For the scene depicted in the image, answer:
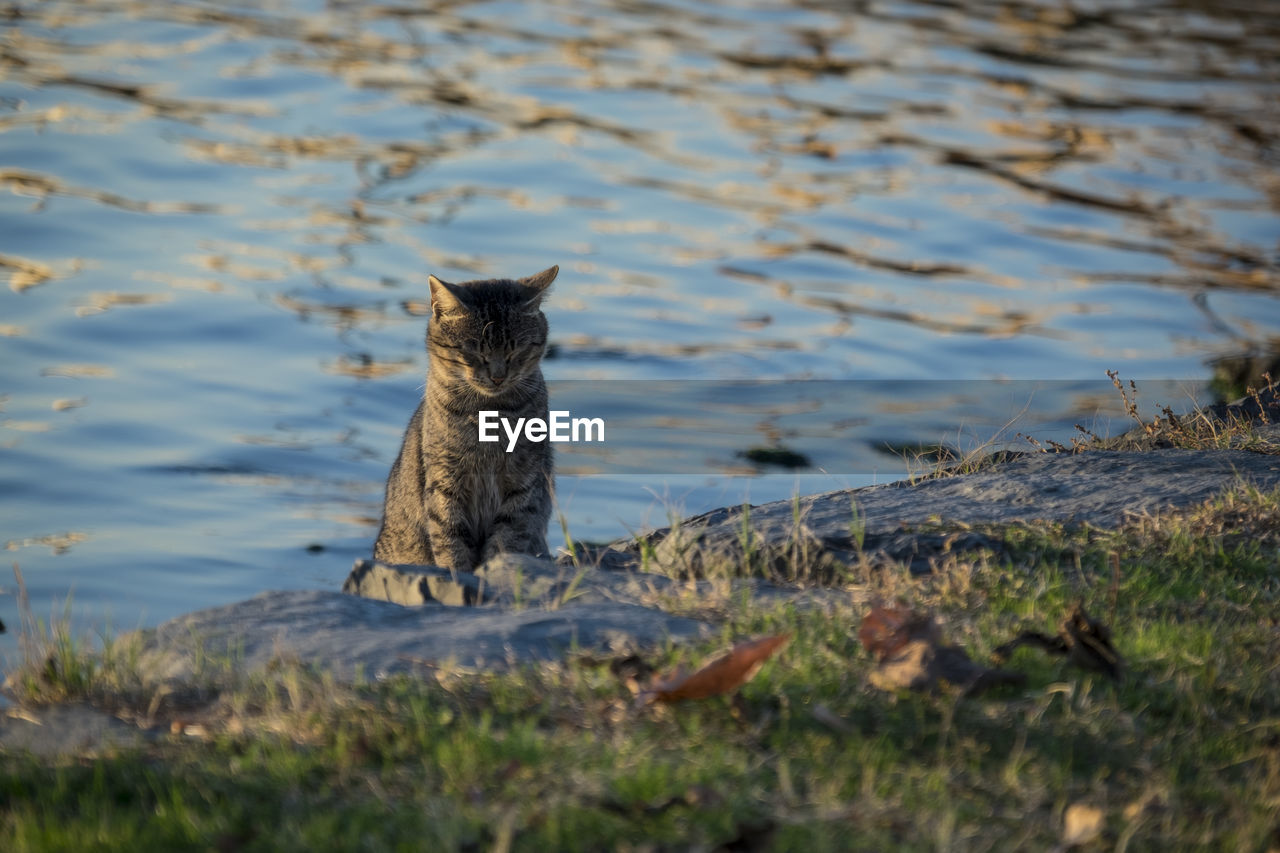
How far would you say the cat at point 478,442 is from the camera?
7031 millimetres

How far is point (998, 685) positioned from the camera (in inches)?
147

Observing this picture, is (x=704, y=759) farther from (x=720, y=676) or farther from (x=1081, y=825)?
(x=1081, y=825)

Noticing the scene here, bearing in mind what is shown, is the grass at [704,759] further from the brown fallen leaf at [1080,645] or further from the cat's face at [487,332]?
the cat's face at [487,332]

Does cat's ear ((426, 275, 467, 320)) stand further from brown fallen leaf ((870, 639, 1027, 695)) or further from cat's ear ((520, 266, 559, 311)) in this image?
brown fallen leaf ((870, 639, 1027, 695))

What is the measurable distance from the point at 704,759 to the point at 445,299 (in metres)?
4.30

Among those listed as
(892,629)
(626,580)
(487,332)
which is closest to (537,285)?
(487,332)

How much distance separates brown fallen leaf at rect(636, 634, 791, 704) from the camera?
3527mm

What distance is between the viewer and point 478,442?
7043 mm

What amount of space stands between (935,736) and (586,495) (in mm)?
7544

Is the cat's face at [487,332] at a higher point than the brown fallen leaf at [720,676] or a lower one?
higher

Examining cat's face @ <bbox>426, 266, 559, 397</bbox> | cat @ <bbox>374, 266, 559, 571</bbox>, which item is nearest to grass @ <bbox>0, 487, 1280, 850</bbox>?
cat @ <bbox>374, 266, 559, 571</bbox>

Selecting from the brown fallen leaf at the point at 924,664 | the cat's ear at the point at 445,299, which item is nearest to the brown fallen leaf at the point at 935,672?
the brown fallen leaf at the point at 924,664

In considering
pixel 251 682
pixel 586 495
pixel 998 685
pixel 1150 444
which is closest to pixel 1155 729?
pixel 998 685

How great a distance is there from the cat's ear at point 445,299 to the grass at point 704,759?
10.5ft
